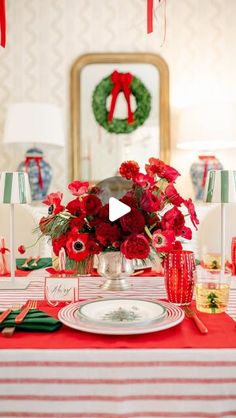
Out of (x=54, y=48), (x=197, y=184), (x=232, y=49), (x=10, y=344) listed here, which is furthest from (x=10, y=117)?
(x=10, y=344)

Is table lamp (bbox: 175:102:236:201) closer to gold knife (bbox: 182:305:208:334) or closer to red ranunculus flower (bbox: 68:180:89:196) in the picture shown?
red ranunculus flower (bbox: 68:180:89:196)

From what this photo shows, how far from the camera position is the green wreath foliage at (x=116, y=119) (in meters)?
3.29

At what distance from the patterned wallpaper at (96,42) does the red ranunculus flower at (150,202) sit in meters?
2.25

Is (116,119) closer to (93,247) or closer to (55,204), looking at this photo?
(55,204)

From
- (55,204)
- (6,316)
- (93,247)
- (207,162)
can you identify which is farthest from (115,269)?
(207,162)

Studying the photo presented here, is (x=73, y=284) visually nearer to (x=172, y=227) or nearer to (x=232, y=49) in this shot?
(x=172, y=227)

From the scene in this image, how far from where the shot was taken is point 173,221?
1.15 metres

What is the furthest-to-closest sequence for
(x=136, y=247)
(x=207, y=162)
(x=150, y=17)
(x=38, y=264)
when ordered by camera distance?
(x=207, y=162) < (x=38, y=264) < (x=150, y=17) < (x=136, y=247)

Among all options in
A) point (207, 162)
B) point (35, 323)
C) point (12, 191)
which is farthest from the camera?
point (207, 162)

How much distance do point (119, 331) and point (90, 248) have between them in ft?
1.08

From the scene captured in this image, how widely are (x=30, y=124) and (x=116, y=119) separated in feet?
2.38

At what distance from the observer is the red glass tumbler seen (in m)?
1.12

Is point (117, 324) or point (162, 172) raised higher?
point (162, 172)

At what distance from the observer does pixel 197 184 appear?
3229 millimetres
